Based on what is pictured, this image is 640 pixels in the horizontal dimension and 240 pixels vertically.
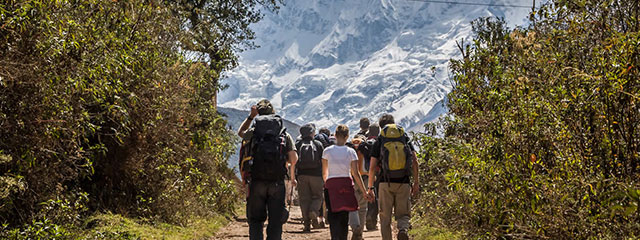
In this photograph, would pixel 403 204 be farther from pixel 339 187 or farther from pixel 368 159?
pixel 368 159

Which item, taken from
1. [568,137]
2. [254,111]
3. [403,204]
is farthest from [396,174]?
[568,137]

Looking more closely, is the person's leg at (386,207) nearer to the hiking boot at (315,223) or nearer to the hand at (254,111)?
the hand at (254,111)

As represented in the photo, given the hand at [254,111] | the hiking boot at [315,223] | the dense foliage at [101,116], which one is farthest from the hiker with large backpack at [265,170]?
the hiking boot at [315,223]

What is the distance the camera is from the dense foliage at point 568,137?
5.27 m

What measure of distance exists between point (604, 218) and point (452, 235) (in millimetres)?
4563

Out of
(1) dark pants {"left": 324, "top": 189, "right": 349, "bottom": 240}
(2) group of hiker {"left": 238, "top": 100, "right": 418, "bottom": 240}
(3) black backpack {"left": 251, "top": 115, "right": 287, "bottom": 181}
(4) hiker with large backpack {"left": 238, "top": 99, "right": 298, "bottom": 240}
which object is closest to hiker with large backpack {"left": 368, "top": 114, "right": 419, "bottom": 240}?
(2) group of hiker {"left": 238, "top": 100, "right": 418, "bottom": 240}

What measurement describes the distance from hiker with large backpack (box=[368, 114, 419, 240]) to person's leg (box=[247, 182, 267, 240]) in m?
1.57

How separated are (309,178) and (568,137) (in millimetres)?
6655

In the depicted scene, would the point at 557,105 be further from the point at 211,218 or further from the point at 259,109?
the point at 211,218

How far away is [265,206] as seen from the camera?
7.60m

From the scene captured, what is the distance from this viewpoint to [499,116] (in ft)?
23.2

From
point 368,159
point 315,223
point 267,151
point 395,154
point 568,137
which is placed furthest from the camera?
point 315,223

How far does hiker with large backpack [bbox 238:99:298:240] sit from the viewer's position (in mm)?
7395

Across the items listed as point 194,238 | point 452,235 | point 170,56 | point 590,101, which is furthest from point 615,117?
point 170,56
